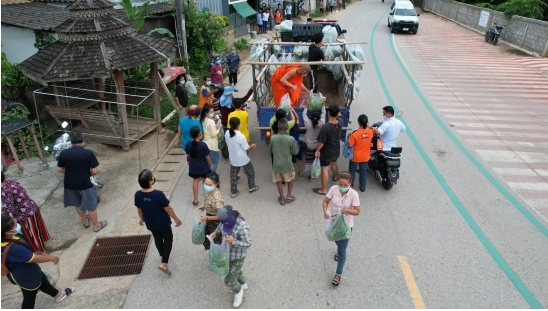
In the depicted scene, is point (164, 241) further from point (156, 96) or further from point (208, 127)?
point (156, 96)

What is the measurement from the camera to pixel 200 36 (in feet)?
49.3

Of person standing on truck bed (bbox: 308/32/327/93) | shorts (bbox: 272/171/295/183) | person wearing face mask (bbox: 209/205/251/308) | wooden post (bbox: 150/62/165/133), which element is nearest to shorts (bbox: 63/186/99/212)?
person wearing face mask (bbox: 209/205/251/308)

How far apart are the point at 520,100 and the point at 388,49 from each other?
872cm

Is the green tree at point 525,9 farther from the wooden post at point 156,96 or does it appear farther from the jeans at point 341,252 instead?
the jeans at point 341,252

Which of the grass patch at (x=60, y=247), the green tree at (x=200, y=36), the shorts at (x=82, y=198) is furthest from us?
the green tree at (x=200, y=36)

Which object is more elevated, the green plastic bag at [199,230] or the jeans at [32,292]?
the green plastic bag at [199,230]

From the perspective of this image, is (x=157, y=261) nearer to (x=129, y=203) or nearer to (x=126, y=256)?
(x=126, y=256)

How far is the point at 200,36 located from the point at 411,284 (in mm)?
12742

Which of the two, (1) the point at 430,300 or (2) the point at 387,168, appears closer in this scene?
(1) the point at 430,300

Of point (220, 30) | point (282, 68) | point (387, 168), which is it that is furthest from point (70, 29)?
point (220, 30)

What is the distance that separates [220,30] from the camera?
51.8 ft

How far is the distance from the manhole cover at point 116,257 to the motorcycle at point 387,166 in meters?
4.14

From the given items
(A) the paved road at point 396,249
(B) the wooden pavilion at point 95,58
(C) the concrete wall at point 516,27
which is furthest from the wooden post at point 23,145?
(C) the concrete wall at point 516,27

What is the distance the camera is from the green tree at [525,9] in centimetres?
1991
